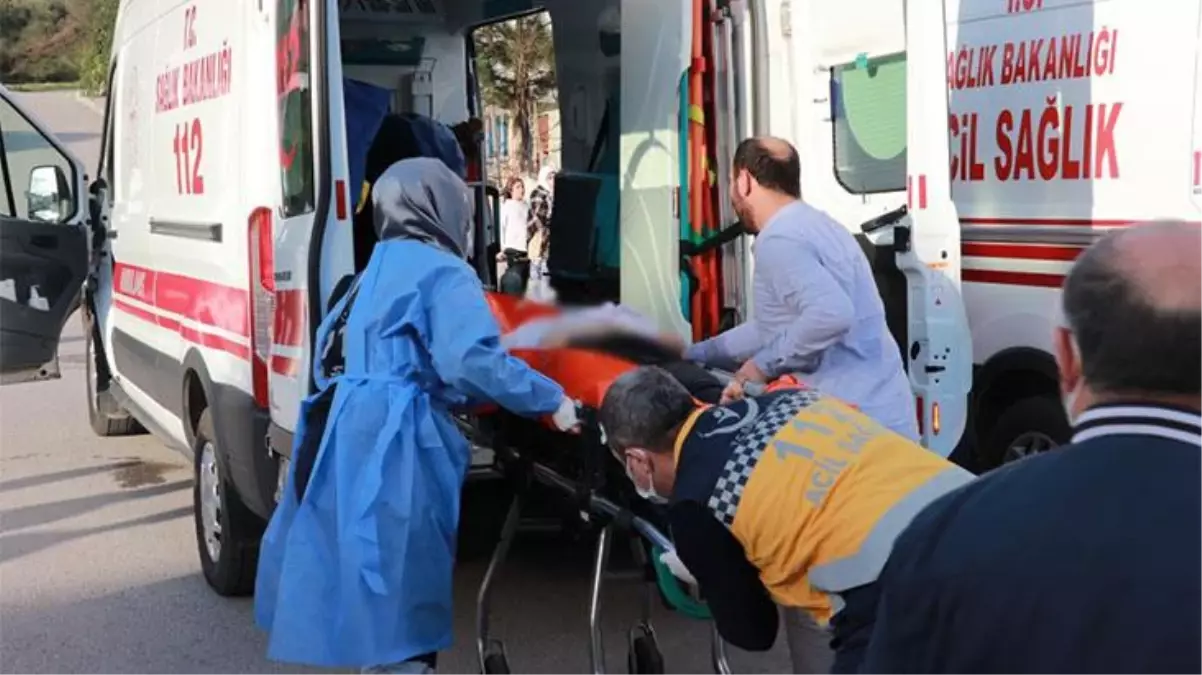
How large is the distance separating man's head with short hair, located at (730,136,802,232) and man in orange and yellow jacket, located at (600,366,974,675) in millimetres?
1080

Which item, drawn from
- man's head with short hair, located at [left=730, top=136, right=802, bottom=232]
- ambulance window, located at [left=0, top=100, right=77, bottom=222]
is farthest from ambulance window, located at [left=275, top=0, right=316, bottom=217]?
ambulance window, located at [left=0, top=100, right=77, bottom=222]

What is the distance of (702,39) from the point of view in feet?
16.9

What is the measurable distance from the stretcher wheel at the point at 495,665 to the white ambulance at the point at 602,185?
95cm

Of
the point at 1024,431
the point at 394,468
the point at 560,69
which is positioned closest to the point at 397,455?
the point at 394,468

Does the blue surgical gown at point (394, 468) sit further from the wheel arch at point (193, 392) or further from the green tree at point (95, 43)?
the green tree at point (95, 43)

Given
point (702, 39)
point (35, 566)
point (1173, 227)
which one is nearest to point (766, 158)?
point (702, 39)

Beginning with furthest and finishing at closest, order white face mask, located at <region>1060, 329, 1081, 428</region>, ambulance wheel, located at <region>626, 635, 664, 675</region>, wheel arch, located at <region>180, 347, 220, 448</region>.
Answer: wheel arch, located at <region>180, 347, 220, 448</region>
ambulance wheel, located at <region>626, 635, 664, 675</region>
white face mask, located at <region>1060, 329, 1081, 428</region>

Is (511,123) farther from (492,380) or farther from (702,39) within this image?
(492,380)

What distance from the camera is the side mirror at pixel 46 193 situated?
23.7ft

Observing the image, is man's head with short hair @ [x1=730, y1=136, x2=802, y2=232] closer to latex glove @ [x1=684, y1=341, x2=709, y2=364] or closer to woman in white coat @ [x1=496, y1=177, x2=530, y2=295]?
latex glove @ [x1=684, y1=341, x2=709, y2=364]

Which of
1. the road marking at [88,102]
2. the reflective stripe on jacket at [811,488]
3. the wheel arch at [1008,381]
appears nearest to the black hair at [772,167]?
the reflective stripe on jacket at [811,488]

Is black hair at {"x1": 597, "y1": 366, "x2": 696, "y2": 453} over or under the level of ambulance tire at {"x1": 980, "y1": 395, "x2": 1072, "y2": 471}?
over

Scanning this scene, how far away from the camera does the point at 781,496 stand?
8.57ft

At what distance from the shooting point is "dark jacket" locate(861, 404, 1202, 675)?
1370 mm
